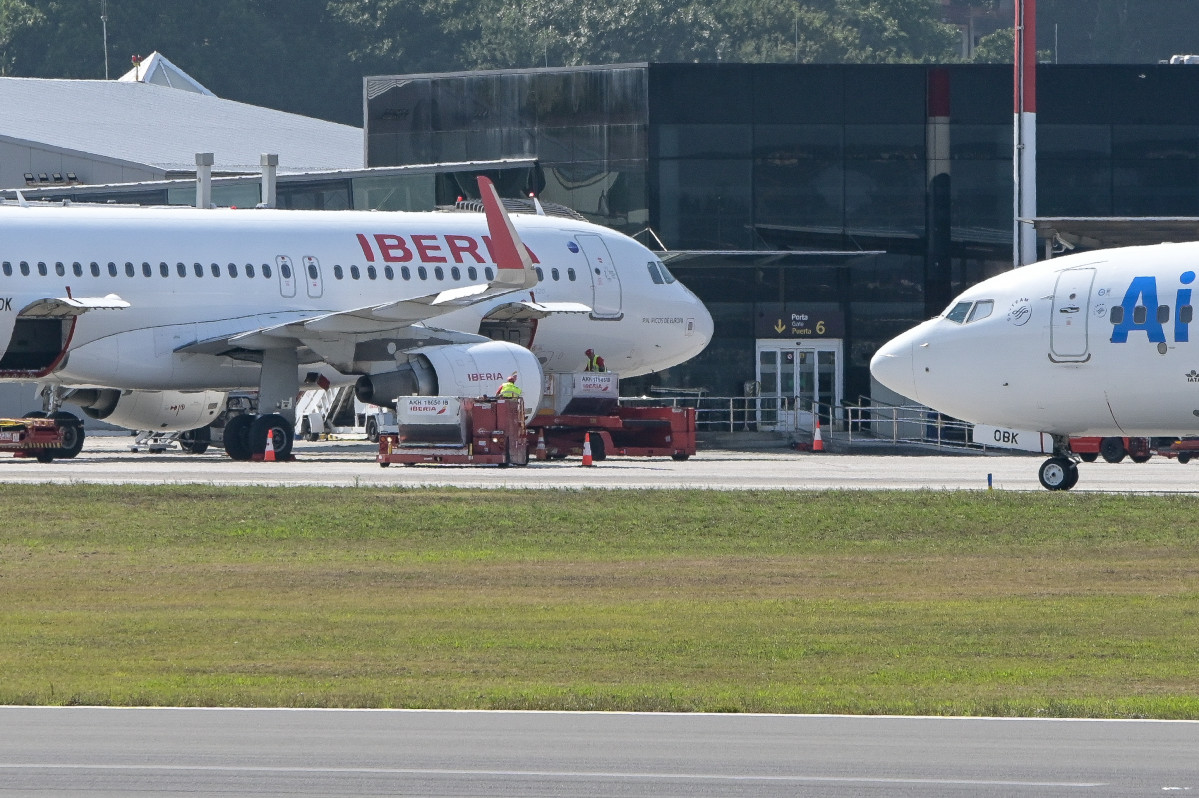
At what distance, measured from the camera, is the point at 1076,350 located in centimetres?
2586

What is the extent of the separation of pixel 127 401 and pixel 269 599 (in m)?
21.3

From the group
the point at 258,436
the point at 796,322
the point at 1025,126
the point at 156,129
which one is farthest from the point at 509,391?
the point at 156,129

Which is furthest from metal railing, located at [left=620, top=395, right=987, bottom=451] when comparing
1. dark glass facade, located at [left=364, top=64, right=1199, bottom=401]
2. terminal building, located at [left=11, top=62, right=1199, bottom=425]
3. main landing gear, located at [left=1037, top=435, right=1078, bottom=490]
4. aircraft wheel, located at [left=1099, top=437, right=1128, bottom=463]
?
main landing gear, located at [left=1037, top=435, right=1078, bottom=490]

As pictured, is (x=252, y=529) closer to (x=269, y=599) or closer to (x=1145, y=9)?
(x=269, y=599)

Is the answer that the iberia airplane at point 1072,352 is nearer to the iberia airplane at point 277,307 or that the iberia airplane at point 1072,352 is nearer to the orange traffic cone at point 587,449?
the orange traffic cone at point 587,449

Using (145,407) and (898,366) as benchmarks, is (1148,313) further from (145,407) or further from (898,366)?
(145,407)

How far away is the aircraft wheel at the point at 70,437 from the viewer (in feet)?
117

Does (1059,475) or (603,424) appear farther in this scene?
(603,424)

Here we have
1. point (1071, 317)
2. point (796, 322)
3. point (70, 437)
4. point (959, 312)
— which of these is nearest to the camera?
point (1071, 317)

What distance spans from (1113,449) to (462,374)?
13.0 m

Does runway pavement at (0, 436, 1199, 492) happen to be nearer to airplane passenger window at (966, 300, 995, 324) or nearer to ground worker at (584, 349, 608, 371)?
ground worker at (584, 349, 608, 371)

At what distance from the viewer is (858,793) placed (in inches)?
366

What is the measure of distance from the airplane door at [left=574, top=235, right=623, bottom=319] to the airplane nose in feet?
36.9

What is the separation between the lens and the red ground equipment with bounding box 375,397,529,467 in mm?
32406
